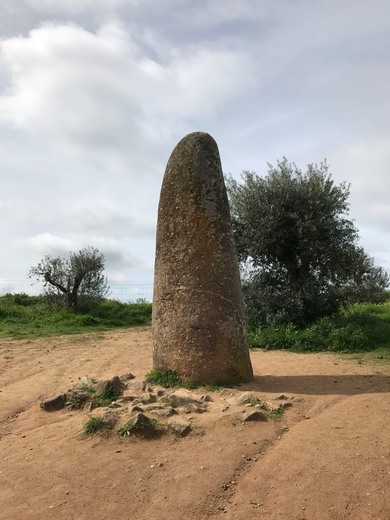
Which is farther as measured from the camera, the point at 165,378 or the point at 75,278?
the point at 75,278

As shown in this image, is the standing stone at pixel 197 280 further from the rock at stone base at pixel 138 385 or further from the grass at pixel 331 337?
the grass at pixel 331 337

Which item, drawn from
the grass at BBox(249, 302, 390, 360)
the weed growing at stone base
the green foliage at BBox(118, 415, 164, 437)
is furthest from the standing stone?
the grass at BBox(249, 302, 390, 360)

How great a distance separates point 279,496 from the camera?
4379mm

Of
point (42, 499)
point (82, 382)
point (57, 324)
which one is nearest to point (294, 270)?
point (57, 324)

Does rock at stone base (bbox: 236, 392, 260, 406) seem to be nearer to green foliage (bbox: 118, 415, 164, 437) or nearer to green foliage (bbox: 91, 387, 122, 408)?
green foliage (bbox: 118, 415, 164, 437)

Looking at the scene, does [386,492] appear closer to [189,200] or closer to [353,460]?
[353,460]

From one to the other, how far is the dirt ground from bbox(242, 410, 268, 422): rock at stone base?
0.09 meters

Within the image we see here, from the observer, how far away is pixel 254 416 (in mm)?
5961

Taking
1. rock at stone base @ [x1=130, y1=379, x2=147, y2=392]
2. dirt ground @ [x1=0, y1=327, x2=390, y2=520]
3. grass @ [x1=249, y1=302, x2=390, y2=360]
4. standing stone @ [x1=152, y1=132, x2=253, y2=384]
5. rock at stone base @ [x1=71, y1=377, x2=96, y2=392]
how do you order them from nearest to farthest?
1. dirt ground @ [x1=0, y1=327, x2=390, y2=520]
2. rock at stone base @ [x1=71, y1=377, x2=96, y2=392]
3. rock at stone base @ [x1=130, y1=379, x2=147, y2=392]
4. standing stone @ [x1=152, y1=132, x2=253, y2=384]
5. grass @ [x1=249, y1=302, x2=390, y2=360]

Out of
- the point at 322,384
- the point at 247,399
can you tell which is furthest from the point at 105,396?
the point at 322,384

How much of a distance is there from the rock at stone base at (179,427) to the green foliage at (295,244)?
9332 mm

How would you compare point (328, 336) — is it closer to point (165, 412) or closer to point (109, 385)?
point (109, 385)

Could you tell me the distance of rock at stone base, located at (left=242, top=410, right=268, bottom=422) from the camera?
5918mm

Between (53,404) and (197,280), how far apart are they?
2761 millimetres
